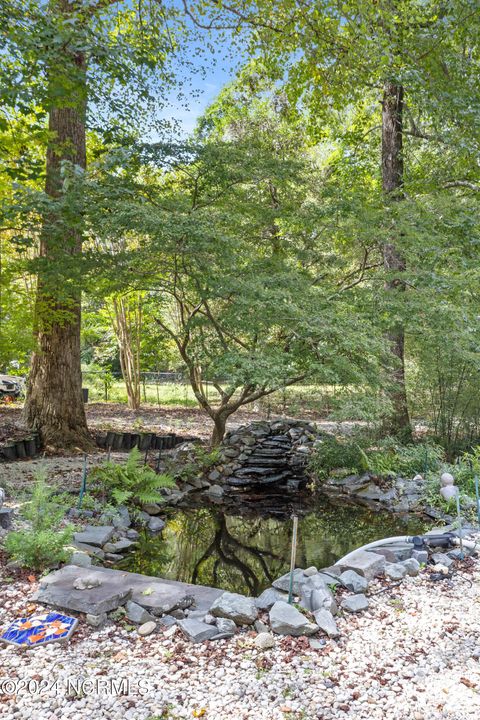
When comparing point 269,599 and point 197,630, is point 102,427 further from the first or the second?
point 197,630

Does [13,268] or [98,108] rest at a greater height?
[98,108]

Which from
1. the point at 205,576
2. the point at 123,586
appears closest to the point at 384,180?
the point at 205,576

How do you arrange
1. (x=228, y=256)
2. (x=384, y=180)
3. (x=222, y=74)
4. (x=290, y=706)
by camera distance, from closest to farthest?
(x=290, y=706), (x=228, y=256), (x=384, y=180), (x=222, y=74)

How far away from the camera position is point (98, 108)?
6316mm

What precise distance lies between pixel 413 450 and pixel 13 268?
5.15m

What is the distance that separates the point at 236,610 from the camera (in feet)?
9.12

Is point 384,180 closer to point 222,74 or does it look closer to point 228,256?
point 222,74

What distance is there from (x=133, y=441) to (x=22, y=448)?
5.45ft

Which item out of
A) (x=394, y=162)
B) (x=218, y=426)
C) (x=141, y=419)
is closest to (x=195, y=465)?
(x=218, y=426)

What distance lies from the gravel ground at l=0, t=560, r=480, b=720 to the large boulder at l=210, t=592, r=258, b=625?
0.10 metres

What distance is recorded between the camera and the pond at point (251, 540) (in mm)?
4023

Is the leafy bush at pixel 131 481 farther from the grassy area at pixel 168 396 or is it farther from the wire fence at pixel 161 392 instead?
the wire fence at pixel 161 392

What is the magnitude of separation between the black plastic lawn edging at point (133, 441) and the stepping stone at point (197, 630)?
4972mm

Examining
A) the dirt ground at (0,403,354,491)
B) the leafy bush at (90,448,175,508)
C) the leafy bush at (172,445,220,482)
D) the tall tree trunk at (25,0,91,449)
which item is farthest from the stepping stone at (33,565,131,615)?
the tall tree trunk at (25,0,91,449)
